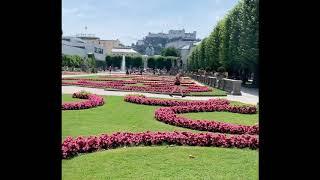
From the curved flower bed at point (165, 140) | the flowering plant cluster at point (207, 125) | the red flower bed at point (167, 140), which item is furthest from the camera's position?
the flowering plant cluster at point (207, 125)

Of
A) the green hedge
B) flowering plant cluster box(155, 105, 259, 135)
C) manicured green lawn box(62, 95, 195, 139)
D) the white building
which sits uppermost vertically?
the white building

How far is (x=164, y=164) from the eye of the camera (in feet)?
22.1

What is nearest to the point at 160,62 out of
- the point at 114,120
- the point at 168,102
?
the point at 168,102

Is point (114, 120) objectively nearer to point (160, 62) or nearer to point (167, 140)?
point (167, 140)

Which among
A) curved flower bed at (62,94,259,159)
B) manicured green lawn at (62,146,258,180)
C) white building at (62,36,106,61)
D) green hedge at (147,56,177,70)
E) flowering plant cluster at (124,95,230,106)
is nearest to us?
manicured green lawn at (62,146,258,180)

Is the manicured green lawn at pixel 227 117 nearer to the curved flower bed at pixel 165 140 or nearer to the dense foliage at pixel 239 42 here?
the curved flower bed at pixel 165 140

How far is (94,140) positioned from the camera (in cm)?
800

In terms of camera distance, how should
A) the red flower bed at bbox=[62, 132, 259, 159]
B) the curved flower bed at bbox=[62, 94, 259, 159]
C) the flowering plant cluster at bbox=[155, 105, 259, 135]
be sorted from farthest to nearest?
the flowering plant cluster at bbox=[155, 105, 259, 135], the red flower bed at bbox=[62, 132, 259, 159], the curved flower bed at bbox=[62, 94, 259, 159]

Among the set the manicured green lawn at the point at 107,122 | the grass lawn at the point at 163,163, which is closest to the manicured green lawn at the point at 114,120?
the manicured green lawn at the point at 107,122

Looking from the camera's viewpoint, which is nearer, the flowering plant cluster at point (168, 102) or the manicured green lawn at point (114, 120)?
the manicured green lawn at point (114, 120)

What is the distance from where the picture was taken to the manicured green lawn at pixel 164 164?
6.04m

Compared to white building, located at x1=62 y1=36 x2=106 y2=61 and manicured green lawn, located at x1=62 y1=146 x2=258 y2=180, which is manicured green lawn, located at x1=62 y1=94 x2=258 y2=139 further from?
white building, located at x1=62 y1=36 x2=106 y2=61

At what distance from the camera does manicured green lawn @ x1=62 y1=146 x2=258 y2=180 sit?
6.04 m

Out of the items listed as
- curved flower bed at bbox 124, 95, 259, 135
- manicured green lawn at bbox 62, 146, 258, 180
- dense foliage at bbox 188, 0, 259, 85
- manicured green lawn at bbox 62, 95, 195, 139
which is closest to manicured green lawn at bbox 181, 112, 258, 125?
curved flower bed at bbox 124, 95, 259, 135
